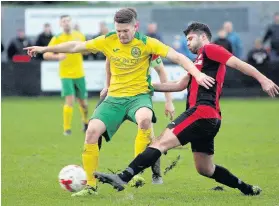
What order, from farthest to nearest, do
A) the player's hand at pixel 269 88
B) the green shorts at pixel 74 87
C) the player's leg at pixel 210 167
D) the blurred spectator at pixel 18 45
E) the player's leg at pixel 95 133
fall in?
1. the blurred spectator at pixel 18 45
2. the green shorts at pixel 74 87
3. the player's leg at pixel 95 133
4. the player's leg at pixel 210 167
5. the player's hand at pixel 269 88

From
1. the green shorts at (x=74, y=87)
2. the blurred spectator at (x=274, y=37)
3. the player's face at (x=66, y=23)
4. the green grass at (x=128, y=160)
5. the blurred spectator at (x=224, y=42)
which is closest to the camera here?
the green grass at (x=128, y=160)

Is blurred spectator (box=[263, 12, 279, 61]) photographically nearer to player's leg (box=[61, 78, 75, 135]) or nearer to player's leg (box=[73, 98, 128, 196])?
player's leg (box=[61, 78, 75, 135])

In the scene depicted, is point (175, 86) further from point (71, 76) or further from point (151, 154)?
point (71, 76)

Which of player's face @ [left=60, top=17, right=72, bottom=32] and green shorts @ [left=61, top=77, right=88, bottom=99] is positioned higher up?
player's face @ [left=60, top=17, right=72, bottom=32]

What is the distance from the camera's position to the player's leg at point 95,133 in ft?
30.8

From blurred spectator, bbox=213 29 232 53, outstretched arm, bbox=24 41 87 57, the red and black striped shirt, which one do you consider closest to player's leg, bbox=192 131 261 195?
the red and black striped shirt

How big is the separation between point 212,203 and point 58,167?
370 centimetres

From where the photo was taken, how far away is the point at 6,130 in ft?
57.9

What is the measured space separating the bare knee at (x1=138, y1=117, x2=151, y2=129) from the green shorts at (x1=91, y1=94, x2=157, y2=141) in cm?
14

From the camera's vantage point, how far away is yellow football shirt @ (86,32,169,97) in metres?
9.69

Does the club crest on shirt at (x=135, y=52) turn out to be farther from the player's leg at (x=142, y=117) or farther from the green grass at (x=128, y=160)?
the green grass at (x=128, y=160)

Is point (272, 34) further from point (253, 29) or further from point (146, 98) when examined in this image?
point (146, 98)

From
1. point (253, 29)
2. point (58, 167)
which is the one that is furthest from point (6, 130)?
point (253, 29)

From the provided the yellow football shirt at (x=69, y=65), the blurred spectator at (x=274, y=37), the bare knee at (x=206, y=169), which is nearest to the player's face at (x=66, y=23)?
the yellow football shirt at (x=69, y=65)
